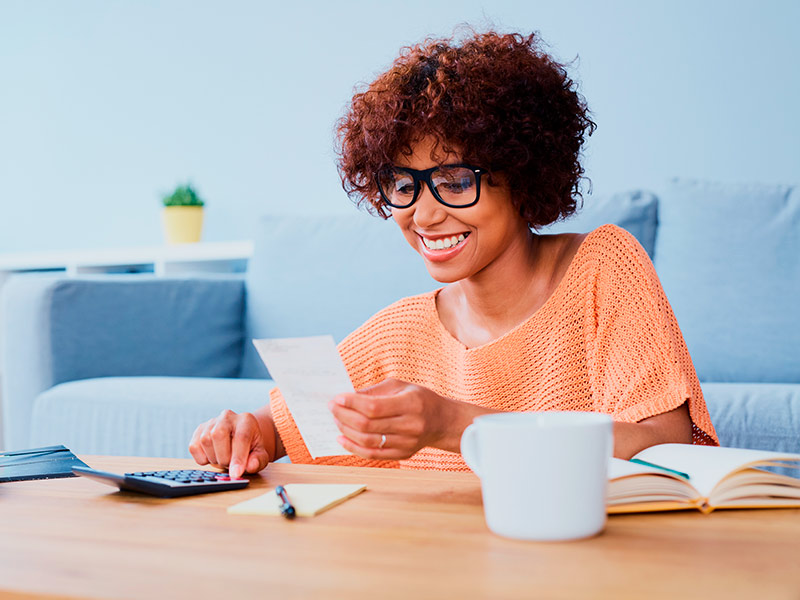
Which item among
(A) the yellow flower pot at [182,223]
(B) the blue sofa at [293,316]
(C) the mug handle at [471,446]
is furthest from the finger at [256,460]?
(A) the yellow flower pot at [182,223]

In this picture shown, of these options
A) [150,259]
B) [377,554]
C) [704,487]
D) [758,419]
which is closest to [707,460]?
[704,487]

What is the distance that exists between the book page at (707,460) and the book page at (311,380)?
29 centimetres

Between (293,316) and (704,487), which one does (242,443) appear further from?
(293,316)

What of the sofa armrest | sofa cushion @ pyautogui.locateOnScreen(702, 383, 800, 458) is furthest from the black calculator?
the sofa armrest

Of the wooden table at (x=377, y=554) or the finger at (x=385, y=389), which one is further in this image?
the finger at (x=385, y=389)

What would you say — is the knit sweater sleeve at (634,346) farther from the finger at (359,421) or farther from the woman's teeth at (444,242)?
the finger at (359,421)

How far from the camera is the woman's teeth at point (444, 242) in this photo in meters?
1.27

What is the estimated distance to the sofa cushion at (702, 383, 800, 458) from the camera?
5.05ft

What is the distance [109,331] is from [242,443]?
58.4 inches

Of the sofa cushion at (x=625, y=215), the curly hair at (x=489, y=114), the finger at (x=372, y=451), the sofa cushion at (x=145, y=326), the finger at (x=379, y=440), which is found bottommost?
the sofa cushion at (x=145, y=326)

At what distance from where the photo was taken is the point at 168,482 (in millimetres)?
815

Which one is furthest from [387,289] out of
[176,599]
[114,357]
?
[176,599]

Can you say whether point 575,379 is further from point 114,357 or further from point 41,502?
point 114,357

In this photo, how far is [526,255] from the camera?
1.34 meters
